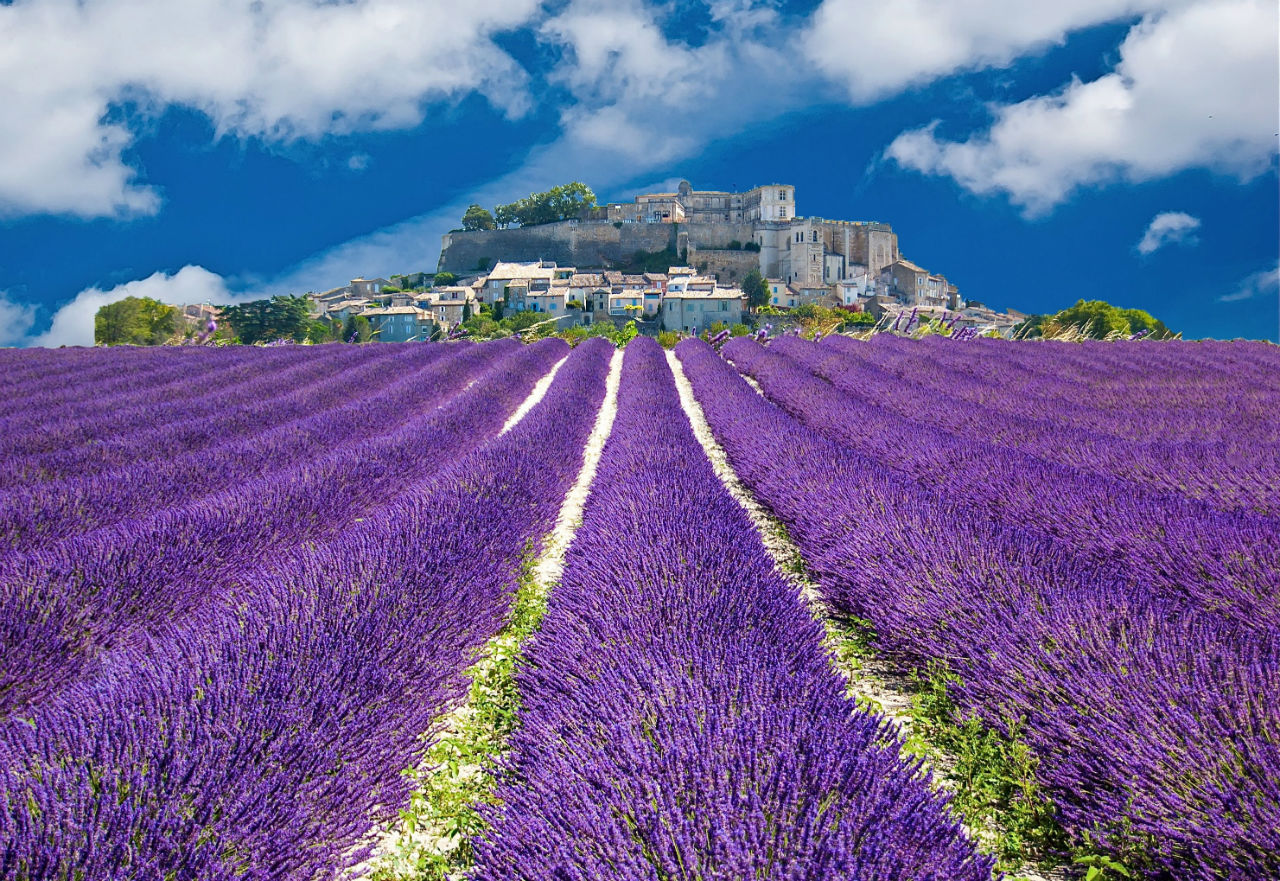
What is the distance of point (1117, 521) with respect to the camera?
3043 millimetres

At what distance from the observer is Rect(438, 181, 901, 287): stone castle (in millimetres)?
Result: 58519

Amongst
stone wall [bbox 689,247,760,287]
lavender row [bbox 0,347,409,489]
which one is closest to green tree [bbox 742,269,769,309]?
stone wall [bbox 689,247,760,287]

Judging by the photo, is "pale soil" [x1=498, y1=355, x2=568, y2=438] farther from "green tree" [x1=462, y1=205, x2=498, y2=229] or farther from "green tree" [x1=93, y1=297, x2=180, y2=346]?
"green tree" [x1=462, y1=205, x2=498, y2=229]

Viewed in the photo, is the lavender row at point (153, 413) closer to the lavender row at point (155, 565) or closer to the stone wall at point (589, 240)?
the lavender row at point (155, 565)

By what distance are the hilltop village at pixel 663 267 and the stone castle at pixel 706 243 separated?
3.6 inches

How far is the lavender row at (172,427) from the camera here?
4734 millimetres

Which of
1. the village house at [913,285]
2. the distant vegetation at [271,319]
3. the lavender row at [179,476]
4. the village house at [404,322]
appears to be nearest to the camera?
the lavender row at [179,476]

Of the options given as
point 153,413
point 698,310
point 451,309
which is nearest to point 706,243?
point 698,310

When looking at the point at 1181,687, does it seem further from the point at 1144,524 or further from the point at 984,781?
the point at 1144,524

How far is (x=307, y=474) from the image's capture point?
422 cm

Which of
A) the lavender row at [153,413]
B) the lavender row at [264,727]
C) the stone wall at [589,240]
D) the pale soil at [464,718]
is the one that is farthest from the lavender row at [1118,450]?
the stone wall at [589,240]

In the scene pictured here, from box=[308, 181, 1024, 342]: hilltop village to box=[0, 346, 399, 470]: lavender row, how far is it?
38.3m

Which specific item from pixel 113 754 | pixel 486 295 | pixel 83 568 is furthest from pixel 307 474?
pixel 486 295

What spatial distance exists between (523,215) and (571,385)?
195 ft
